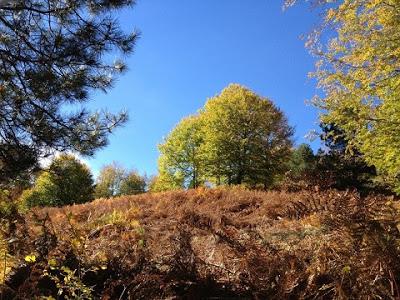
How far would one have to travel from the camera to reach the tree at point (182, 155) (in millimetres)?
33781

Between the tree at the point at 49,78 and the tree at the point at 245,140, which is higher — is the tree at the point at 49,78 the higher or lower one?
the lower one

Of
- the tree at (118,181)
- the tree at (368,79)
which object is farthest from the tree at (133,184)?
the tree at (368,79)

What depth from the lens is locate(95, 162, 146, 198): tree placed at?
61.2 meters

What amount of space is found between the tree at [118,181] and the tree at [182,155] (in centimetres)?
2584

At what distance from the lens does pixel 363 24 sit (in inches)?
435

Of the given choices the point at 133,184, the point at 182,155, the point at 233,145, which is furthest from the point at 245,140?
the point at 133,184

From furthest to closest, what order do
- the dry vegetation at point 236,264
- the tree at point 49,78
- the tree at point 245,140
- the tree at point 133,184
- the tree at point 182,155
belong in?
1. the tree at point 133,184
2. the tree at point 182,155
3. the tree at point 245,140
4. the tree at point 49,78
5. the dry vegetation at point 236,264

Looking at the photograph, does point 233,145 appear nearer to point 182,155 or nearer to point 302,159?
point 182,155

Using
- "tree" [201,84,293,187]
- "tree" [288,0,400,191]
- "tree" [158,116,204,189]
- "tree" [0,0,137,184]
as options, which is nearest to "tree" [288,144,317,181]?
"tree" [201,84,293,187]

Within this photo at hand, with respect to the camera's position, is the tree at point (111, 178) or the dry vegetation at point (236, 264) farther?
the tree at point (111, 178)

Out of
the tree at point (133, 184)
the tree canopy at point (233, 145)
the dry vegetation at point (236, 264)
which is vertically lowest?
the dry vegetation at point (236, 264)

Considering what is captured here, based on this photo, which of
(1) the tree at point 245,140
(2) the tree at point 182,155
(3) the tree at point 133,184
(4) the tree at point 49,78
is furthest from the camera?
(3) the tree at point 133,184

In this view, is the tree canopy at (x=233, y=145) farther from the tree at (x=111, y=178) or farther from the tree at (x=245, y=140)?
the tree at (x=111, y=178)

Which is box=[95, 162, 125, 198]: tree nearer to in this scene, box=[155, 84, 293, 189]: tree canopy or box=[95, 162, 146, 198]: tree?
box=[95, 162, 146, 198]: tree
